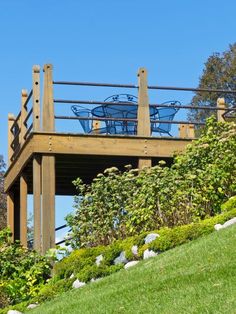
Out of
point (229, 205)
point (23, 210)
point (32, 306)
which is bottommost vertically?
point (32, 306)

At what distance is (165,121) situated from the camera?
15648mm

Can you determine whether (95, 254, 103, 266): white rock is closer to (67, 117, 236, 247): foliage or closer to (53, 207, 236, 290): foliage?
(53, 207, 236, 290): foliage

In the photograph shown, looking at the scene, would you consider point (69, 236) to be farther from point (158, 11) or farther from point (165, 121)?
point (158, 11)

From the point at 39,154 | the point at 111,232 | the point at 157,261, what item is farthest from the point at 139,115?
the point at 157,261

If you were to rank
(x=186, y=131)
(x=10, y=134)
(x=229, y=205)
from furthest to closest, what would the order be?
(x=10, y=134)
(x=186, y=131)
(x=229, y=205)

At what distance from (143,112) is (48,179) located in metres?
2.08

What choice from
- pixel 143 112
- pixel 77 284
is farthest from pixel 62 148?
pixel 77 284

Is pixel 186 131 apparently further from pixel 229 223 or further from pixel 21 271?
pixel 229 223

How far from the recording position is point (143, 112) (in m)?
15.0

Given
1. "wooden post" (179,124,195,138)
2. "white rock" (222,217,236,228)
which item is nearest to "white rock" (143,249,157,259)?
"white rock" (222,217,236,228)

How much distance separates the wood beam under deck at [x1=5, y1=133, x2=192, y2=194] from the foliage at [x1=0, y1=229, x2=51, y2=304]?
175 centimetres

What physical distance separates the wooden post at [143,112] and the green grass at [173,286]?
5.11 m

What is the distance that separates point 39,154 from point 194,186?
3295mm

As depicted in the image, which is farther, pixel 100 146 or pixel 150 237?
pixel 100 146
